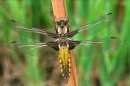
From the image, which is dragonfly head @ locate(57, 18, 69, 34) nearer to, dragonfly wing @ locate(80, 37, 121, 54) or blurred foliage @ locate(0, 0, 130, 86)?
dragonfly wing @ locate(80, 37, 121, 54)

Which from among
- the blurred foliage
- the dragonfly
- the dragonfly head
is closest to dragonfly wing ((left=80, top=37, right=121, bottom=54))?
the dragonfly

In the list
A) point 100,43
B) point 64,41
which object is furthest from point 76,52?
point 64,41

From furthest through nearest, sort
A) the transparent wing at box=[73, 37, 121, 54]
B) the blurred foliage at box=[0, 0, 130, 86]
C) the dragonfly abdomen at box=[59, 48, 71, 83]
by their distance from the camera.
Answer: the blurred foliage at box=[0, 0, 130, 86] → the transparent wing at box=[73, 37, 121, 54] → the dragonfly abdomen at box=[59, 48, 71, 83]

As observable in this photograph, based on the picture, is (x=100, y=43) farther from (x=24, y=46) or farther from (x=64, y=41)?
(x=24, y=46)

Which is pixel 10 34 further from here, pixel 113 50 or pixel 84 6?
pixel 113 50

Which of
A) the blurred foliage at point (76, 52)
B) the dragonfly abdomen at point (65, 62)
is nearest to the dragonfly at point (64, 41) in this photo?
the dragonfly abdomen at point (65, 62)

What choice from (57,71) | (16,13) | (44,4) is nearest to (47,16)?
(44,4)

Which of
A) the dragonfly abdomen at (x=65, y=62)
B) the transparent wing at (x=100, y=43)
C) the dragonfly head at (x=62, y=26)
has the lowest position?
the dragonfly abdomen at (x=65, y=62)

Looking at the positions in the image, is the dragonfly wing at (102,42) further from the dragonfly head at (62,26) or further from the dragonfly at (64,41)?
the dragonfly head at (62,26)

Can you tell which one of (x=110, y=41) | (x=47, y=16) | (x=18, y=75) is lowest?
(x=18, y=75)
